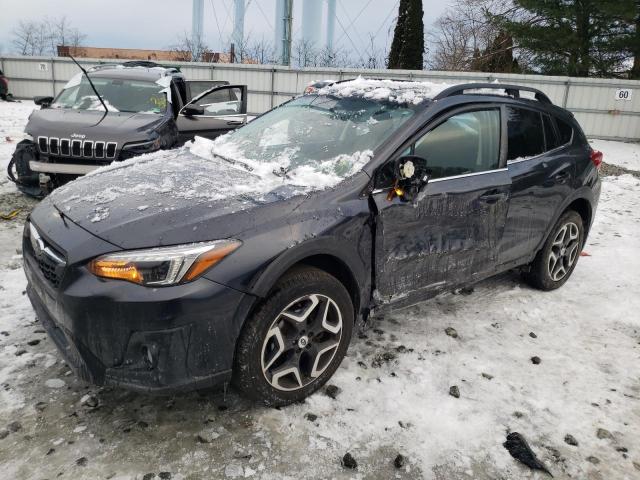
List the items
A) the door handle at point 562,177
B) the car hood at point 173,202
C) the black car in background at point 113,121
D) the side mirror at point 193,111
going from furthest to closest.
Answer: the black car in background at point 113,121
the side mirror at point 193,111
the door handle at point 562,177
the car hood at point 173,202

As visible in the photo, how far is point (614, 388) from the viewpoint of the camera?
3.17m

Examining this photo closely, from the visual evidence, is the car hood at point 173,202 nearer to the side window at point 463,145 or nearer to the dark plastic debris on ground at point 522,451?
the side window at point 463,145

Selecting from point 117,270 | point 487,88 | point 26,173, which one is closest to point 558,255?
point 487,88

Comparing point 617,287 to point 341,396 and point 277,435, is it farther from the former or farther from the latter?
point 277,435

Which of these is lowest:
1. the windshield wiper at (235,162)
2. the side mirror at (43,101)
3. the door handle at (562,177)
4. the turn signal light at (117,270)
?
the turn signal light at (117,270)

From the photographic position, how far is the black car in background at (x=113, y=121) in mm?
5906

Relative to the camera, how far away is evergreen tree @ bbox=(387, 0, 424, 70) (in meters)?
24.1

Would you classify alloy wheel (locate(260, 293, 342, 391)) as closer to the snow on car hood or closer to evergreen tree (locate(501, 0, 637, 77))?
the snow on car hood

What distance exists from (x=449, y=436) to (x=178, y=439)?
1335 mm

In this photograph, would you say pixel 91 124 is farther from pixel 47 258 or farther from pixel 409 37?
pixel 409 37

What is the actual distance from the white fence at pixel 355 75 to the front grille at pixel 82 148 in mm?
12536

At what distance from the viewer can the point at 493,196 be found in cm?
358

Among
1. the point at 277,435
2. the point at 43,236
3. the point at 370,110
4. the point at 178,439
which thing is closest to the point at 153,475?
the point at 178,439

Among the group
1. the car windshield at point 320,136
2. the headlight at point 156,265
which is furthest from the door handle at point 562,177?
the headlight at point 156,265
